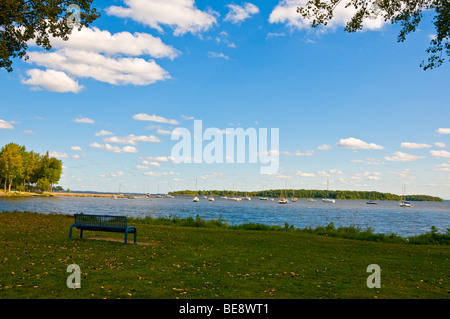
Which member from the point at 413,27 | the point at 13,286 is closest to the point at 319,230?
the point at 413,27

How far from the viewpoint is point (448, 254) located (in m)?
15.5

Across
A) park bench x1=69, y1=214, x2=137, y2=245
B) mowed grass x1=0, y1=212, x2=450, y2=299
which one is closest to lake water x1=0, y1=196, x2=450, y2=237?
park bench x1=69, y1=214, x2=137, y2=245

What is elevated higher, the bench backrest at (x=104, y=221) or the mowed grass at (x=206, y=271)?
the bench backrest at (x=104, y=221)

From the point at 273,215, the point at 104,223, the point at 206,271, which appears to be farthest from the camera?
the point at 273,215

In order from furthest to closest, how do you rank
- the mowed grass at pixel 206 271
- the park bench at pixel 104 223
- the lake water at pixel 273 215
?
the lake water at pixel 273 215 < the park bench at pixel 104 223 < the mowed grass at pixel 206 271

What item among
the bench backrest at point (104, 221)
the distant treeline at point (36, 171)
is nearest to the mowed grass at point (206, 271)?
the bench backrest at point (104, 221)

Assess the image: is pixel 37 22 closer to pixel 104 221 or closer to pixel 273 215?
pixel 104 221

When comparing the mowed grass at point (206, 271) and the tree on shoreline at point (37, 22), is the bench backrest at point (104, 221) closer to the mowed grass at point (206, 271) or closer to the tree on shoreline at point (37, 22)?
the mowed grass at point (206, 271)

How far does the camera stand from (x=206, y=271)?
9.89 meters

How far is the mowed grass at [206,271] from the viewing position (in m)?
7.60

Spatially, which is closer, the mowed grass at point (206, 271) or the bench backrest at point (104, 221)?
the mowed grass at point (206, 271)

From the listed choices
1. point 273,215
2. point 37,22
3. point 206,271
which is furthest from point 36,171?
point 206,271
